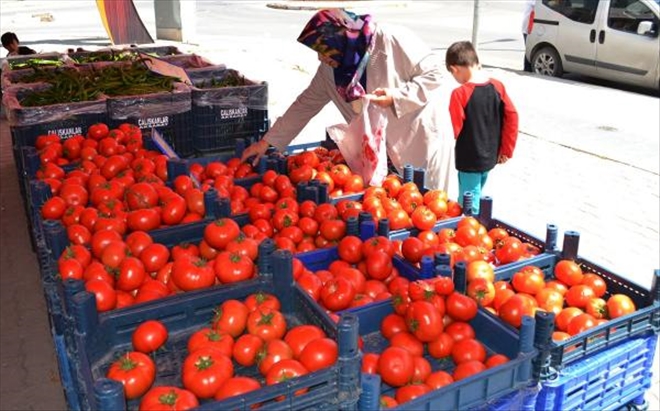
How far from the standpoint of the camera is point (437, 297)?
8.52 feet

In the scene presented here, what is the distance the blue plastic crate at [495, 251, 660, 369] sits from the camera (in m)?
2.34

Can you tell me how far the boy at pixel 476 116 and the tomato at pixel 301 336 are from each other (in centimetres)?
275

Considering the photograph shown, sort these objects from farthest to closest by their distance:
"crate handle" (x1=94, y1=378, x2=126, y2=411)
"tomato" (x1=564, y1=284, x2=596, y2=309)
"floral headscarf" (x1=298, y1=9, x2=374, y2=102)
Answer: "floral headscarf" (x1=298, y1=9, x2=374, y2=102)
"tomato" (x1=564, y1=284, x2=596, y2=309)
"crate handle" (x1=94, y1=378, x2=126, y2=411)

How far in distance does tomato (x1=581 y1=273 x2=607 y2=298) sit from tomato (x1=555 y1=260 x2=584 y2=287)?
0.03 meters

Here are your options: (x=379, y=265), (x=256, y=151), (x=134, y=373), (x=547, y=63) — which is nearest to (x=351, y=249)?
(x=379, y=265)

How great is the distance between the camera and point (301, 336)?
2.24 metres

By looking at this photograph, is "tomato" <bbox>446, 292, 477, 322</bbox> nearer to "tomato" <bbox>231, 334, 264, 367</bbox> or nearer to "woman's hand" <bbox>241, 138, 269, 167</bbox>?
"tomato" <bbox>231, 334, 264, 367</bbox>

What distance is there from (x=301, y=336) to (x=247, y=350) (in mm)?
190

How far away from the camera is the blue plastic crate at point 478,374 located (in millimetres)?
2025

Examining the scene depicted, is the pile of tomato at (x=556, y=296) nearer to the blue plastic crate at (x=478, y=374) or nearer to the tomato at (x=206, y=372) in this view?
the blue plastic crate at (x=478, y=374)

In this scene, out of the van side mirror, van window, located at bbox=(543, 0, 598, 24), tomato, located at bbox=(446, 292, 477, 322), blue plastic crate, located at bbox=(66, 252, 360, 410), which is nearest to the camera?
blue plastic crate, located at bbox=(66, 252, 360, 410)

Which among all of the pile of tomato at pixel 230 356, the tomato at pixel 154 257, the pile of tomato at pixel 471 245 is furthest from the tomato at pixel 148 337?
the pile of tomato at pixel 471 245

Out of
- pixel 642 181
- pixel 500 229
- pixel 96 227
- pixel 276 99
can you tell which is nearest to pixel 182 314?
pixel 96 227

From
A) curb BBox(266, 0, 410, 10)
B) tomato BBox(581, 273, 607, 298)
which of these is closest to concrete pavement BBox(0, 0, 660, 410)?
tomato BBox(581, 273, 607, 298)
